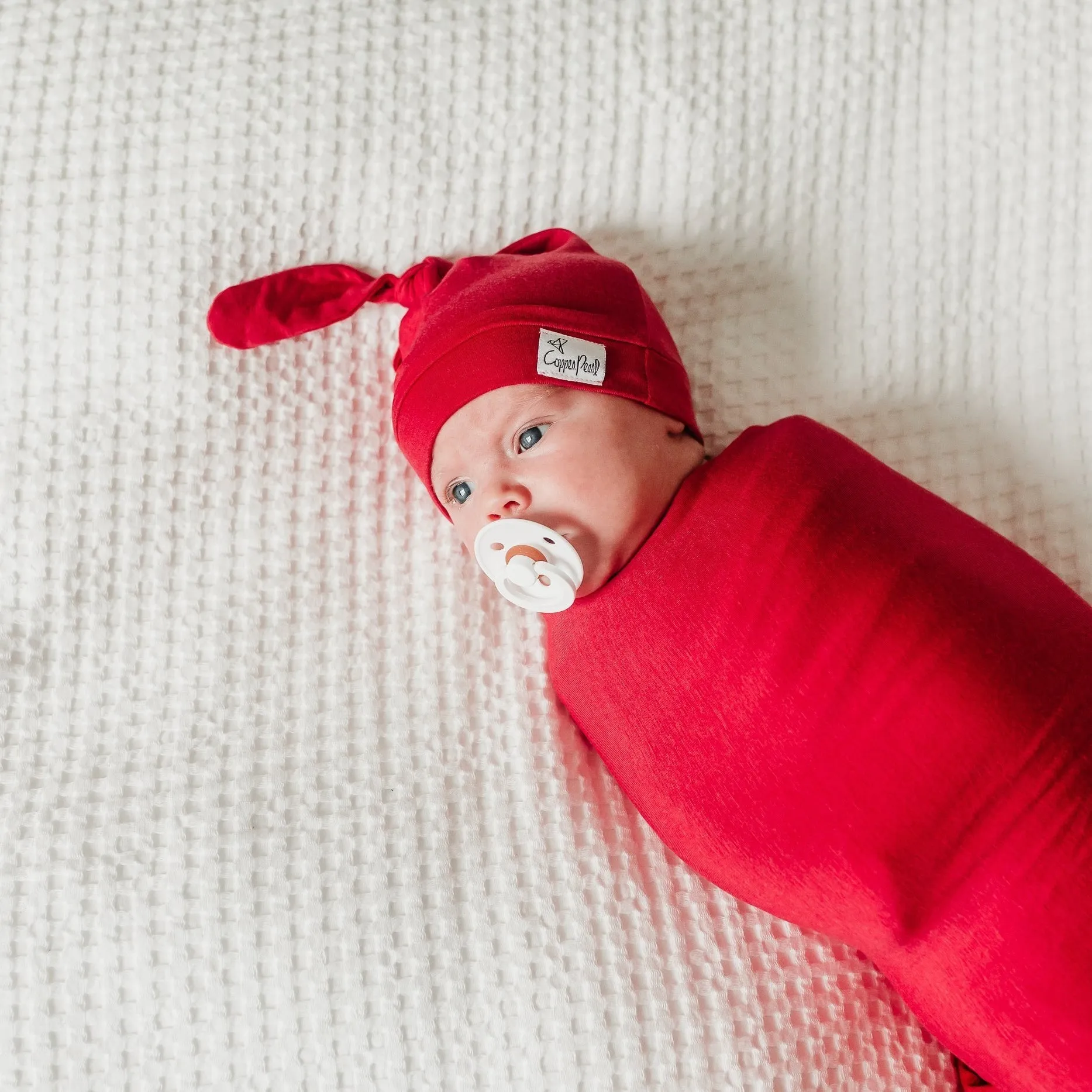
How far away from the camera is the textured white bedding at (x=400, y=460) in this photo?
2.89 ft

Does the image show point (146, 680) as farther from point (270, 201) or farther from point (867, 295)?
point (867, 295)

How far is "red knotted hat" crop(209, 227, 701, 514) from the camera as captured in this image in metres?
0.96

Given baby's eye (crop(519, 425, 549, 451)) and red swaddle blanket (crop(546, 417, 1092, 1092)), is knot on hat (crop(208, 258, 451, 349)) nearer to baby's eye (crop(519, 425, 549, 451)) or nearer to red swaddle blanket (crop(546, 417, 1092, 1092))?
baby's eye (crop(519, 425, 549, 451))

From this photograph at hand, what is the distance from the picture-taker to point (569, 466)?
917 mm

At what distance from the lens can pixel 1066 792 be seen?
2.68 ft

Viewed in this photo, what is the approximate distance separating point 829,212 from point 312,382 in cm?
64

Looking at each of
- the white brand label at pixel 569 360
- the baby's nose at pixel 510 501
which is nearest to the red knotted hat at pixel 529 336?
the white brand label at pixel 569 360

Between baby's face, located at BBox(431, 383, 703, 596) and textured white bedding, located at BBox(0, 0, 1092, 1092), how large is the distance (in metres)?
0.18

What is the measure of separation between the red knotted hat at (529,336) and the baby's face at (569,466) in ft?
0.06

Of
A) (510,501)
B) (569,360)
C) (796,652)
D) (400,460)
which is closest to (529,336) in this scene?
(569,360)

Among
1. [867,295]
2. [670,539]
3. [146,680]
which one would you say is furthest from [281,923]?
[867,295]

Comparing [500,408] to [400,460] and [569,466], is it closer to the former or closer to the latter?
[569,466]

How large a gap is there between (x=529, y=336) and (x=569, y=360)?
4cm

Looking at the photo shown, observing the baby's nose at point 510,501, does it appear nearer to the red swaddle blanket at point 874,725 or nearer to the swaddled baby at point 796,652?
the swaddled baby at point 796,652
